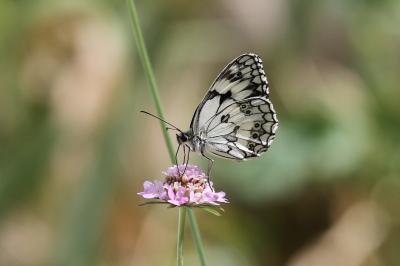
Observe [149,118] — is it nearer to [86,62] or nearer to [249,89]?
[86,62]

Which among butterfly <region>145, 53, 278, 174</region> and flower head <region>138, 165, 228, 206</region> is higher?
butterfly <region>145, 53, 278, 174</region>

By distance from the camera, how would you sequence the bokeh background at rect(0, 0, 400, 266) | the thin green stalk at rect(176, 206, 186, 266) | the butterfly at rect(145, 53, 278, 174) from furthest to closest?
the bokeh background at rect(0, 0, 400, 266) → the butterfly at rect(145, 53, 278, 174) → the thin green stalk at rect(176, 206, 186, 266)

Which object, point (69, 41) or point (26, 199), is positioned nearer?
point (26, 199)

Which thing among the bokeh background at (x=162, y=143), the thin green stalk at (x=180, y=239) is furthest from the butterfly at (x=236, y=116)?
the bokeh background at (x=162, y=143)

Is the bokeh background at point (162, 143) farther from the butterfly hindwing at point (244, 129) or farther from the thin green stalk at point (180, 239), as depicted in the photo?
the thin green stalk at point (180, 239)

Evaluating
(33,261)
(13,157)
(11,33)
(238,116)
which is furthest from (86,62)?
(238,116)

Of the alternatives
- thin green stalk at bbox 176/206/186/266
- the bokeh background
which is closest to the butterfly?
thin green stalk at bbox 176/206/186/266

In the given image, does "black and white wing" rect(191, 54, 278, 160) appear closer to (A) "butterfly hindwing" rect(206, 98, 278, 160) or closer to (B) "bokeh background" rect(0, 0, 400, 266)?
(A) "butterfly hindwing" rect(206, 98, 278, 160)

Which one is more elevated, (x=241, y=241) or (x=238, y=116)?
(x=238, y=116)
